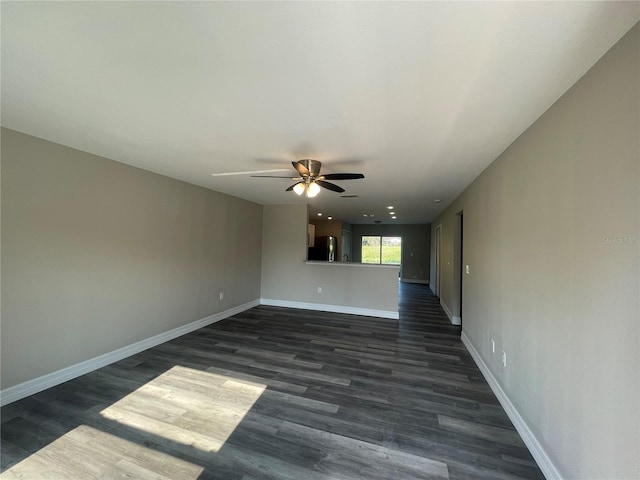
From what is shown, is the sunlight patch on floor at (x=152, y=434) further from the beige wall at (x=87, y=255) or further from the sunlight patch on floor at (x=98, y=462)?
the beige wall at (x=87, y=255)

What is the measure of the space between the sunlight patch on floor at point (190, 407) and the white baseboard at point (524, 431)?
6.96 ft

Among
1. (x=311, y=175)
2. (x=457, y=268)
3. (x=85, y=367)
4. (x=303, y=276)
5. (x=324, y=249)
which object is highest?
(x=311, y=175)

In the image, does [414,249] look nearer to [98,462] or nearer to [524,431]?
[524,431]

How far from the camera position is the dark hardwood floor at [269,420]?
164cm

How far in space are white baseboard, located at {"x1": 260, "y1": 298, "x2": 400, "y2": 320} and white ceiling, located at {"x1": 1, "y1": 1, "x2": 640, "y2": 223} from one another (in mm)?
3512

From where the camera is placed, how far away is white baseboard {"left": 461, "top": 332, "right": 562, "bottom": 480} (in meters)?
1.54

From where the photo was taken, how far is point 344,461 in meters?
1.69

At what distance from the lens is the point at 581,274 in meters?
1.32

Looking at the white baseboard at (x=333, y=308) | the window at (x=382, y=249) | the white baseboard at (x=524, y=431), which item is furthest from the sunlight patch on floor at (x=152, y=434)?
the window at (x=382, y=249)

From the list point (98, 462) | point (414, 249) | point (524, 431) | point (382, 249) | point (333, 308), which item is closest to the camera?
point (98, 462)

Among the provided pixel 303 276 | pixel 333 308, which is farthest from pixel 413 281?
pixel 303 276

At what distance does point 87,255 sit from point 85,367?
121 centimetres

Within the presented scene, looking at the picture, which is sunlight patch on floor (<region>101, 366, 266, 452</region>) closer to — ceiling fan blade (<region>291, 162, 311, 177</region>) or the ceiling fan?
the ceiling fan

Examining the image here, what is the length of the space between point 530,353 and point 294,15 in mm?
2512
